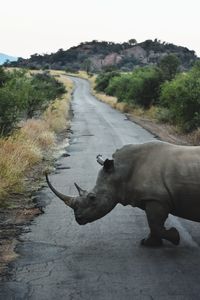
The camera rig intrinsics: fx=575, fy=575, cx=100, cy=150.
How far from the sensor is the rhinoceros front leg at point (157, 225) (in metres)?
7.41

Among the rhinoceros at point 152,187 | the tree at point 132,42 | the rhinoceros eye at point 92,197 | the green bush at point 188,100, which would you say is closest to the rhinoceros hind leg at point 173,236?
the rhinoceros at point 152,187

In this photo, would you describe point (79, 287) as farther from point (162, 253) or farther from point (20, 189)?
point (20, 189)

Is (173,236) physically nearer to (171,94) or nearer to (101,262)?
(101,262)

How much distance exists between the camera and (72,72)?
14750 cm

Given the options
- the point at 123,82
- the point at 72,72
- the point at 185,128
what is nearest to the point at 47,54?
the point at 72,72

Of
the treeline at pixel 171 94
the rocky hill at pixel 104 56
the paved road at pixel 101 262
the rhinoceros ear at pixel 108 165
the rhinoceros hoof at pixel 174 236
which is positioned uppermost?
the rhinoceros ear at pixel 108 165

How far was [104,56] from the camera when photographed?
6678 inches

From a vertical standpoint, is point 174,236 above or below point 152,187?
below

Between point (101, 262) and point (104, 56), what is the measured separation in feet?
542

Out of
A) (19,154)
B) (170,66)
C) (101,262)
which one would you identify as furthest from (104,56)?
(101,262)

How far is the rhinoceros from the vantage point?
24.2 ft

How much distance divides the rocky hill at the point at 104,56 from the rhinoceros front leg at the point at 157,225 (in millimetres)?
140088

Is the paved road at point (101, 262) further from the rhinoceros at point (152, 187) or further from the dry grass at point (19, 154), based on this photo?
the dry grass at point (19, 154)

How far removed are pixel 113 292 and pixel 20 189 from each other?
6.21m
